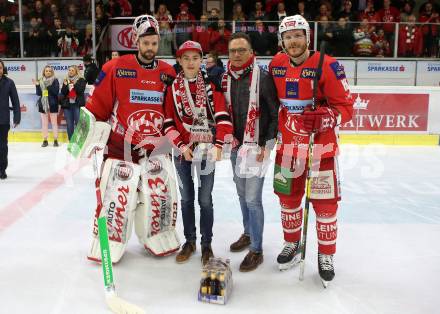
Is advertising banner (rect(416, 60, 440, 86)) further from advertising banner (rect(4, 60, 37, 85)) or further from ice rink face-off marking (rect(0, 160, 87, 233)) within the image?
advertising banner (rect(4, 60, 37, 85))

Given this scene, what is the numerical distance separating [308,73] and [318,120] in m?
0.31

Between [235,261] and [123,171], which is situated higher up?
[123,171]

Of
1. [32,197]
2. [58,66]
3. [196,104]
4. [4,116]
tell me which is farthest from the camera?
[58,66]

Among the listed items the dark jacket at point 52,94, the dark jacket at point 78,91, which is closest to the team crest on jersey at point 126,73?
the dark jacket at point 78,91

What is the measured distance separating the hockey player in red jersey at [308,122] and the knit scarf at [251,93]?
12cm

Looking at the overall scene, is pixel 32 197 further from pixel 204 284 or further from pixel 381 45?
pixel 381 45

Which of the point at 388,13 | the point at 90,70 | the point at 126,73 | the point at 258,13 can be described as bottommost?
the point at 126,73

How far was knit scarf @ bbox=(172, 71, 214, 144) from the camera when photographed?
305cm

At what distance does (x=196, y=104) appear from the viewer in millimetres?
3062

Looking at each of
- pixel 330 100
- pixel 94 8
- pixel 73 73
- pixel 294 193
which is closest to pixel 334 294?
pixel 294 193

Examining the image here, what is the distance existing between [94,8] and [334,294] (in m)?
8.38

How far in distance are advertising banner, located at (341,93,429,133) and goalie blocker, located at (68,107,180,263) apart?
18.5ft

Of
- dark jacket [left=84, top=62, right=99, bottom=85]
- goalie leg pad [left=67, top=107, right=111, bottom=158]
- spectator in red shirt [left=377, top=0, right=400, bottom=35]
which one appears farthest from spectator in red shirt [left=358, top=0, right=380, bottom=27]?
goalie leg pad [left=67, top=107, right=111, bottom=158]

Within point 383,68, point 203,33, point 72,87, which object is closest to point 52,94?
point 72,87
